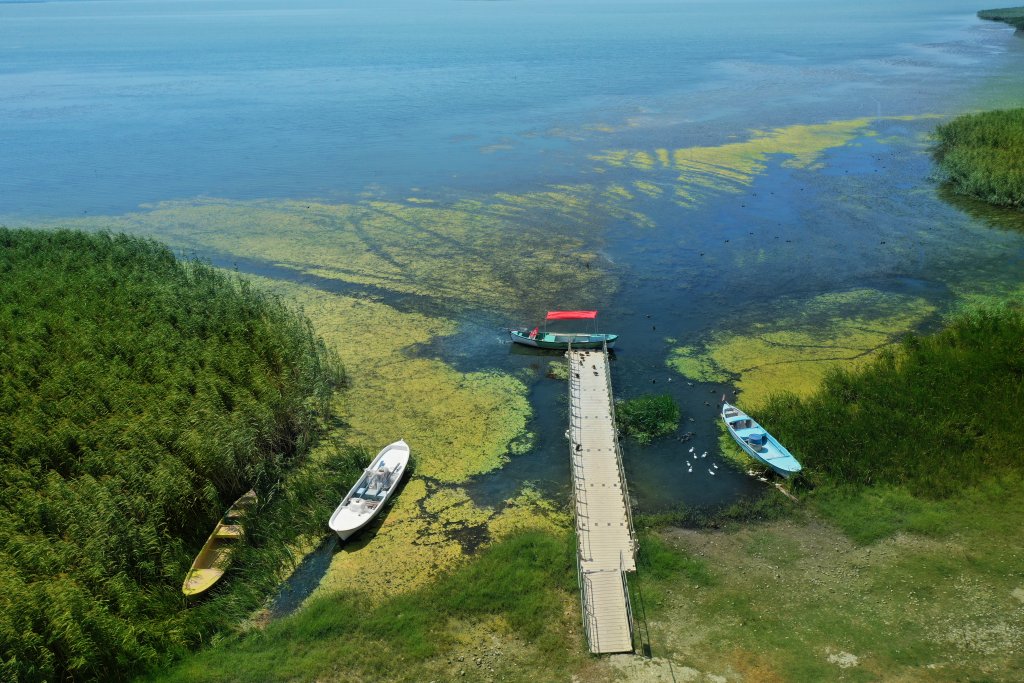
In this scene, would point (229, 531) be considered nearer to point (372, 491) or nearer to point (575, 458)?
point (372, 491)

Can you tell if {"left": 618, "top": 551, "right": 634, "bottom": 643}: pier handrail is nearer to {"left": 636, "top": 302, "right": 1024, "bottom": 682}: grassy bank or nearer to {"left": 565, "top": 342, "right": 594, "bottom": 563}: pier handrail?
{"left": 636, "top": 302, "right": 1024, "bottom": 682}: grassy bank

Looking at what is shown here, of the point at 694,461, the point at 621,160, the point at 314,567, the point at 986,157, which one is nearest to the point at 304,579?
the point at 314,567

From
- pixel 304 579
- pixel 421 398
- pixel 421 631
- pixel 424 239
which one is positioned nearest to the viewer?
pixel 421 631

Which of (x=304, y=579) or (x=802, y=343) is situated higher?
(x=802, y=343)

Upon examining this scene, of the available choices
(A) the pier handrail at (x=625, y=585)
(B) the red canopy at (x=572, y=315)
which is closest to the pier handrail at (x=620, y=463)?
(A) the pier handrail at (x=625, y=585)

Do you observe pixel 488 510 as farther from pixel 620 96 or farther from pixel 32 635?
pixel 620 96

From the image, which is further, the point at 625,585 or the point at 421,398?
the point at 421,398

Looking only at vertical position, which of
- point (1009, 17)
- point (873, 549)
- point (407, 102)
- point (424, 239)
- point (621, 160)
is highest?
point (1009, 17)
